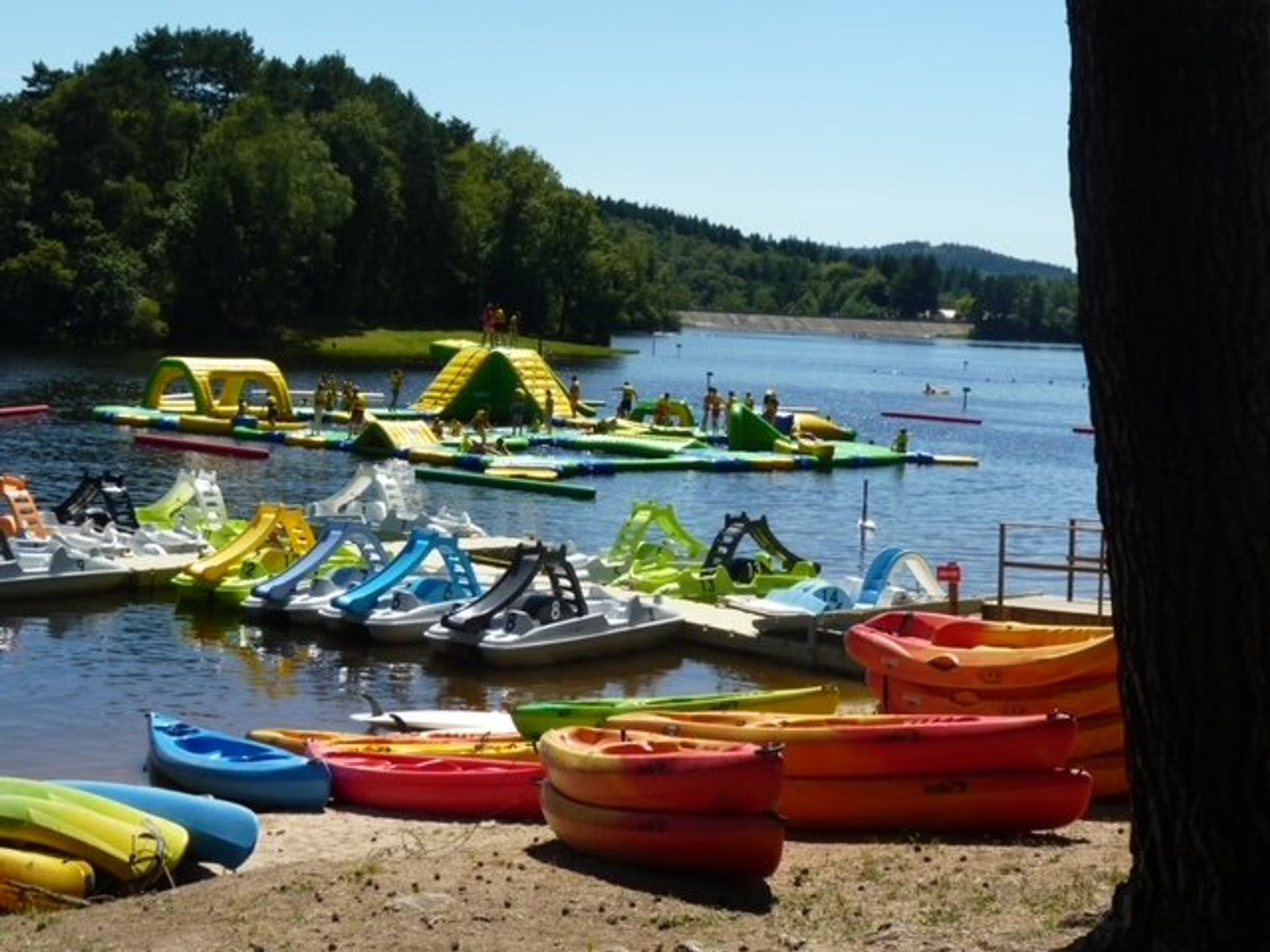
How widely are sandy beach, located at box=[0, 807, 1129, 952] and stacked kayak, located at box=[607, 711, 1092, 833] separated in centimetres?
35

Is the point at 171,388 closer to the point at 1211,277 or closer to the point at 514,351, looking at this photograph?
the point at 514,351

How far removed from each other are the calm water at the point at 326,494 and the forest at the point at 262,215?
38.5 feet

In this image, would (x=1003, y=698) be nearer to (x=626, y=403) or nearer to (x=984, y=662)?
(x=984, y=662)

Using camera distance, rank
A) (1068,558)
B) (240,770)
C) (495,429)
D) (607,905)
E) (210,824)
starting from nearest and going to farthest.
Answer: (607,905), (210,824), (240,770), (1068,558), (495,429)

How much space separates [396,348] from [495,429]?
5884cm

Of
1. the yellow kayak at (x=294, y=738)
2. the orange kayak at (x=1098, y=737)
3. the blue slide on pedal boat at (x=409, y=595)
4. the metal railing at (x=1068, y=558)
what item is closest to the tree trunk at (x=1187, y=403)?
the metal railing at (x=1068, y=558)

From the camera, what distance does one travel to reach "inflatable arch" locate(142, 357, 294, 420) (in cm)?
5784

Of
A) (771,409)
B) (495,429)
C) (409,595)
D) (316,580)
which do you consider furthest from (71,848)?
(771,409)

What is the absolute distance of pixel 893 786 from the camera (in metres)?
11.6

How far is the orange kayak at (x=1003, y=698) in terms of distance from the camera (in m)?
13.6

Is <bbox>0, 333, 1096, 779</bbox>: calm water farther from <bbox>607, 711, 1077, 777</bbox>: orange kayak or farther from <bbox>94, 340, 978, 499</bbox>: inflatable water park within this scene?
<bbox>607, 711, 1077, 777</bbox>: orange kayak

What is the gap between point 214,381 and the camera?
2388 inches

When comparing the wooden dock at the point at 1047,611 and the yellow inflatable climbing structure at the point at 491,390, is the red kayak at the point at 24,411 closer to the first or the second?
the yellow inflatable climbing structure at the point at 491,390

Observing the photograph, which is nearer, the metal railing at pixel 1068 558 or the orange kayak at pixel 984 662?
the orange kayak at pixel 984 662
